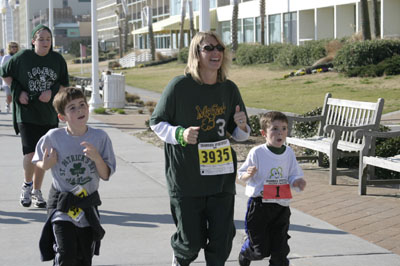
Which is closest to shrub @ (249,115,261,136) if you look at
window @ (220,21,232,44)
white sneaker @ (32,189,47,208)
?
white sneaker @ (32,189,47,208)

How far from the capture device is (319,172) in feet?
32.3

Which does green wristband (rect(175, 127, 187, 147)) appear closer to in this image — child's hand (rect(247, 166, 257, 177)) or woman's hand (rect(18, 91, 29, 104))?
child's hand (rect(247, 166, 257, 177))

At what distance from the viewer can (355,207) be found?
24.7ft

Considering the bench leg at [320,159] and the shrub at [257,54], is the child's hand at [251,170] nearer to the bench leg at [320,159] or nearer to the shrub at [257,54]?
the bench leg at [320,159]

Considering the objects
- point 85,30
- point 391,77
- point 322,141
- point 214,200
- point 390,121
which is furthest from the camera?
point 85,30

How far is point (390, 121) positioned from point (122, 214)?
11.2 m

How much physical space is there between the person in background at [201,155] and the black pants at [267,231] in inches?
14.8

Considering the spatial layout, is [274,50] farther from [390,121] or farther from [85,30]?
[85,30]

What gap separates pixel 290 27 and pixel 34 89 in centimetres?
4863

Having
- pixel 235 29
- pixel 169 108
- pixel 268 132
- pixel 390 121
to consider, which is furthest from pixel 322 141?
pixel 235 29

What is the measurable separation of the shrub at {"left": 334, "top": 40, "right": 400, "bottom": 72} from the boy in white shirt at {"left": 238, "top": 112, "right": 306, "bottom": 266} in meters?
28.1

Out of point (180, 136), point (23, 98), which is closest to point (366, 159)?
point (23, 98)

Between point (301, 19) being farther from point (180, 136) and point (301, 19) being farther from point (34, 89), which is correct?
point (180, 136)

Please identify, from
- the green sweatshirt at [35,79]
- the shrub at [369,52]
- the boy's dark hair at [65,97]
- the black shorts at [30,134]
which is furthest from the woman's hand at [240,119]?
the shrub at [369,52]
